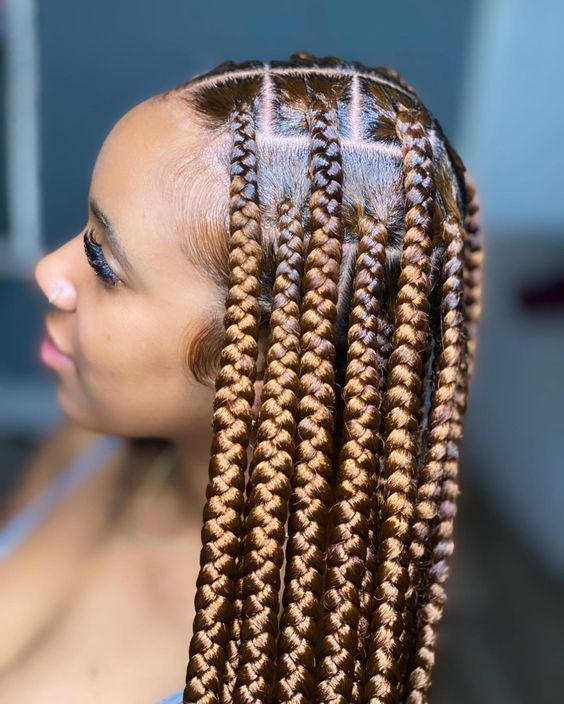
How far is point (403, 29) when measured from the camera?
128 centimetres

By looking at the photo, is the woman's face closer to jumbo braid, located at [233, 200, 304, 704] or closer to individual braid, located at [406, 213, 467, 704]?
jumbo braid, located at [233, 200, 304, 704]

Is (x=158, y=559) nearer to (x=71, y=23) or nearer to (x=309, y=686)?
(x=309, y=686)

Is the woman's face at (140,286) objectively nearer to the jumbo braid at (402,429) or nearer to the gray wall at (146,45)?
the jumbo braid at (402,429)

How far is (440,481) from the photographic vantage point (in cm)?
60

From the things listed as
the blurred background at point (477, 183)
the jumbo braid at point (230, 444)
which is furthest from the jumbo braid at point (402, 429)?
the blurred background at point (477, 183)

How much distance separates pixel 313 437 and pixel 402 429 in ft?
0.23

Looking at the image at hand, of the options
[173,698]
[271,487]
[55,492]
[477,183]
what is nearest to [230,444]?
[271,487]

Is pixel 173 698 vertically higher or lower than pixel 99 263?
lower

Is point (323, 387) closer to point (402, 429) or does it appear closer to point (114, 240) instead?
point (402, 429)

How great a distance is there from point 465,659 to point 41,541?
2.83ft

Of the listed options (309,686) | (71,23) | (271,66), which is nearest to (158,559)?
(309,686)

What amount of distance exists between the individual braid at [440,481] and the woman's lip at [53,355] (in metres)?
0.33

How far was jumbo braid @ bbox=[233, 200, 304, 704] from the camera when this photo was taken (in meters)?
0.53

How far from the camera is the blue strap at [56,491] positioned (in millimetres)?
836
